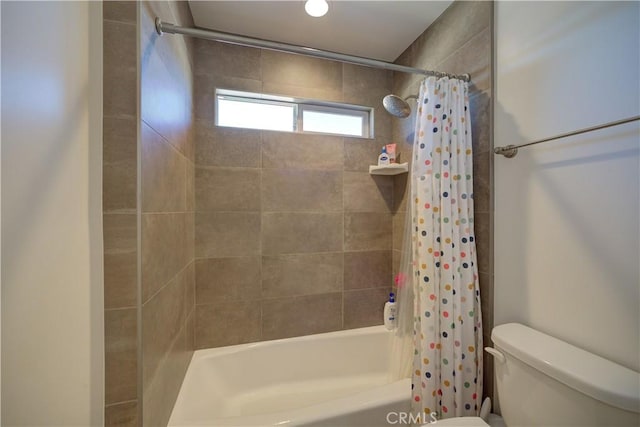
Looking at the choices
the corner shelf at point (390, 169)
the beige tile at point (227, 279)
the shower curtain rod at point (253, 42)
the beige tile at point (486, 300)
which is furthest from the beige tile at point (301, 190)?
the beige tile at point (486, 300)

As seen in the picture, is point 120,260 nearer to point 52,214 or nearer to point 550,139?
point 52,214

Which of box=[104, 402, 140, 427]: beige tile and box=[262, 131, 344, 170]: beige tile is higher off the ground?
box=[262, 131, 344, 170]: beige tile

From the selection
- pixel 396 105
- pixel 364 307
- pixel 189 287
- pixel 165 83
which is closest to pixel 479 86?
pixel 396 105

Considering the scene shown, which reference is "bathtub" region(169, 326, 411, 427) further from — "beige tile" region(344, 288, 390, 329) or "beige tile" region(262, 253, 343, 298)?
"beige tile" region(262, 253, 343, 298)

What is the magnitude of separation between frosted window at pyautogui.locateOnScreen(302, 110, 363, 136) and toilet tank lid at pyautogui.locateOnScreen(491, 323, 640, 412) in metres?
1.54

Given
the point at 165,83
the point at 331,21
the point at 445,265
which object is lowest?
the point at 445,265

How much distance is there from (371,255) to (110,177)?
1.60 meters

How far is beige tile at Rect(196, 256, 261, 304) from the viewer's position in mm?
1543

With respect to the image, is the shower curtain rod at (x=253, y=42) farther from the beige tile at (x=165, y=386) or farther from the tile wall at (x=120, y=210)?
the beige tile at (x=165, y=386)

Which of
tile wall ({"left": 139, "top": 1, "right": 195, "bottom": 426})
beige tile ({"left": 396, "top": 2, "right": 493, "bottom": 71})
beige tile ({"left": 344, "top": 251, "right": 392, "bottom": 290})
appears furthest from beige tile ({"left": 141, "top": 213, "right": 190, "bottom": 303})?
beige tile ({"left": 396, "top": 2, "right": 493, "bottom": 71})

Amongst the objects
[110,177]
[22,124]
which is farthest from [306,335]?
[22,124]

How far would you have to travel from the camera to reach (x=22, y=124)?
55 cm

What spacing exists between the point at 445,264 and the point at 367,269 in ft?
2.56

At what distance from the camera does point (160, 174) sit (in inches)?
36.6
